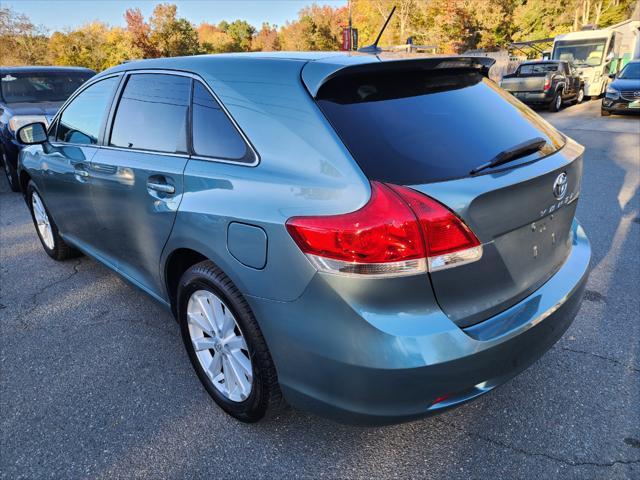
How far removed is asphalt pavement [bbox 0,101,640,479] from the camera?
6.67 feet

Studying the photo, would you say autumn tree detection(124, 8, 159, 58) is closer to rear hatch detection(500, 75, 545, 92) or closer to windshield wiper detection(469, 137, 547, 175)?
rear hatch detection(500, 75, 545, 92)

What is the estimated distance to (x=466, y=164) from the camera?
177cm

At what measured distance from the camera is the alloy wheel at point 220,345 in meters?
2.14

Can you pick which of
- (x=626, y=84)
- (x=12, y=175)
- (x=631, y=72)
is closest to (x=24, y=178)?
(x=12, y=175)

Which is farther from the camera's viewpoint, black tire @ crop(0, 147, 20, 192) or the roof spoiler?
black tire @ crop(0, 147, 20, 192)

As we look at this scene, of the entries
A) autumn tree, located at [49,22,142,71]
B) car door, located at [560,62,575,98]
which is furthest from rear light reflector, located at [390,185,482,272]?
autumn tree, located at [49,22,142,71]

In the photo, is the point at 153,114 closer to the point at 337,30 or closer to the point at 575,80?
the point at 575,80

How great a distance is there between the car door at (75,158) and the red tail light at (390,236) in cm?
217

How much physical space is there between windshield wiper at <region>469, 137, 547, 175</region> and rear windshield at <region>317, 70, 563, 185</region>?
23 mm

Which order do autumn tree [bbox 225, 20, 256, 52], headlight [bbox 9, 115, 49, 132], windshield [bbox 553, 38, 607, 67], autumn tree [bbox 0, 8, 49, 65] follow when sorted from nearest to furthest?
headlight [bbox 9, 115, 49, 132]
windshield [bbox 553, 38, 607, 67]
autumn tree [bbox 0, 8, 49, 65]
autumn tree [bbox 225, 20, 256, 52]

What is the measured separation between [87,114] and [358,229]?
261 centimetres

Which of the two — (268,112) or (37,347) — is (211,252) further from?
(37,347)

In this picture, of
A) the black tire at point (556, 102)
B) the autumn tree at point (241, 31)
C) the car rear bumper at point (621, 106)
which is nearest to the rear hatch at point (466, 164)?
the car rear bumper at point (621, 106)

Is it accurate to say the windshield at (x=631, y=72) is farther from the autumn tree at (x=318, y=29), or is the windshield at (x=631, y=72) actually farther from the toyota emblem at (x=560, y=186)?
the autumn tree at (x=318, y=29)
